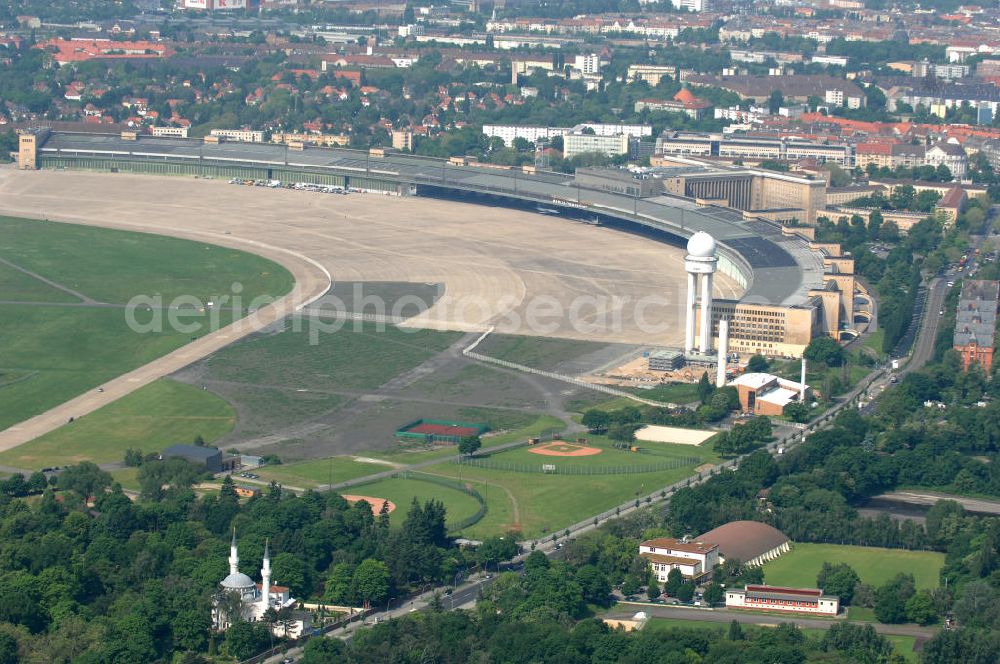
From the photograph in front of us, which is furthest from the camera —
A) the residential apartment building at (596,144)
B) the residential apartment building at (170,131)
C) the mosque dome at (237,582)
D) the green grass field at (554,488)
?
the residential apartment building at (170,131)

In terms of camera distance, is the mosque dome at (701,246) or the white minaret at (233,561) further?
the mosque dome at (701,246)

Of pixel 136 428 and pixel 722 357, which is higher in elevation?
pixel 722 357

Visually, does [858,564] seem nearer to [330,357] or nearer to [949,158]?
[330,357]

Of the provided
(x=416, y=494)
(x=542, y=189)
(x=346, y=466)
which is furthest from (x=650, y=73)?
(x=416, y=494)

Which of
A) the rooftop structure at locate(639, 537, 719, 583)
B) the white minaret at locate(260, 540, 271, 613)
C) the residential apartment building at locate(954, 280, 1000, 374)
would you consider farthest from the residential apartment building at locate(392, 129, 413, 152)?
the white minaret at locate(260, 540, 271, 613)

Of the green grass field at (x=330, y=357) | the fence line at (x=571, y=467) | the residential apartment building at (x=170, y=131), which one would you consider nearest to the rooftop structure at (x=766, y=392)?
the fence line at (x=571, y=467)

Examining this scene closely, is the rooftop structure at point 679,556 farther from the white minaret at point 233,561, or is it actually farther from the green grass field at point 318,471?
the green grass field at point 318,471
